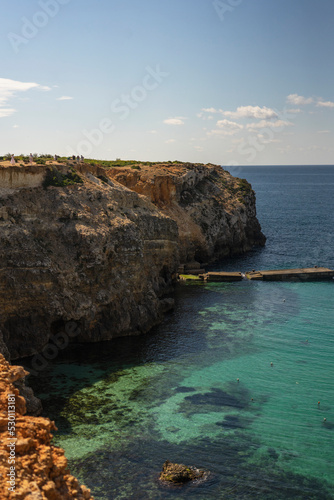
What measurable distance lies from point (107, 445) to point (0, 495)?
71.9ft

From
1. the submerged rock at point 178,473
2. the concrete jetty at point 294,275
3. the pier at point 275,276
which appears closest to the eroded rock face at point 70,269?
the submerged rock at point 178,473

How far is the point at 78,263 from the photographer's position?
5456 centimetres

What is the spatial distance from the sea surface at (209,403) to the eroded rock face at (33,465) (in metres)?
14.0

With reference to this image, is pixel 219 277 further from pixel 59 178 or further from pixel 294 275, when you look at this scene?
pixel 59 178

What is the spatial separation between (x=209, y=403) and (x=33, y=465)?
1068 inches

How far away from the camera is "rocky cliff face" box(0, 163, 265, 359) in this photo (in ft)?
164

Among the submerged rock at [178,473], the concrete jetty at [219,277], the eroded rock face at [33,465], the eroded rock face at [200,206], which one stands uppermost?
the eroded rock face at [200,206]

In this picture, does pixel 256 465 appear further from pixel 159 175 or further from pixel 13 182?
pixel 159 175

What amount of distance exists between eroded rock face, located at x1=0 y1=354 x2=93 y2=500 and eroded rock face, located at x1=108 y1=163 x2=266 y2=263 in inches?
3042

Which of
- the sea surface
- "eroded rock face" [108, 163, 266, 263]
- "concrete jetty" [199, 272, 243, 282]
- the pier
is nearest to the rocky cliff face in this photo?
the sea surface

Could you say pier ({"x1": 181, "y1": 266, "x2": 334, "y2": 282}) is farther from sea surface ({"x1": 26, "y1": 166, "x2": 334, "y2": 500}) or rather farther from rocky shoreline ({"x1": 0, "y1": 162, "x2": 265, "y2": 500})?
sea surface ({"x1": 26, "y1": 166, "x2": 334, "y2": 500})

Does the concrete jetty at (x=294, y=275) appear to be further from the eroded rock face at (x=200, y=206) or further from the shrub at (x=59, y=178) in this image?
the shrub at (x=59, y=178)

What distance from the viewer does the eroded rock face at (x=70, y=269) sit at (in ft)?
163

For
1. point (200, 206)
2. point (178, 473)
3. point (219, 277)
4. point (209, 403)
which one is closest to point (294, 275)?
point (219, 277)
